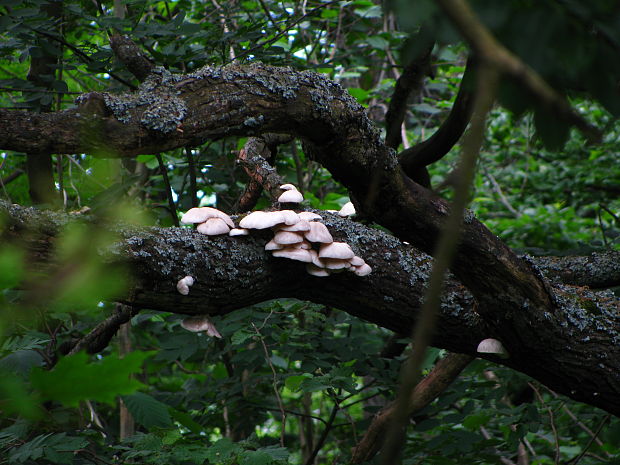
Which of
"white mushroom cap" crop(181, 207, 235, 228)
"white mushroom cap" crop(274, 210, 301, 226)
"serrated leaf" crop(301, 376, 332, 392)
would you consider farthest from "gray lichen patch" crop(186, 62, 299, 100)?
"serrated leaf" crop(301, 376, 332, 392)

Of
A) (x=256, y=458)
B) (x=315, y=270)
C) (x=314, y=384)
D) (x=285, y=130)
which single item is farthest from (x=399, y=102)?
(x=256, y=458)

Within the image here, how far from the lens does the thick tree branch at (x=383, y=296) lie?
1945mm

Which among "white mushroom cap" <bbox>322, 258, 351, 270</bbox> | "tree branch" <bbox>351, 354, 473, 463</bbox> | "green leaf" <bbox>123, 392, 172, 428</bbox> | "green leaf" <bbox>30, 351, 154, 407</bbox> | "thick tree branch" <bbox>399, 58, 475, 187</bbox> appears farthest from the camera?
"tree branch" <bbox>351, 354, 473, 463</bbox>

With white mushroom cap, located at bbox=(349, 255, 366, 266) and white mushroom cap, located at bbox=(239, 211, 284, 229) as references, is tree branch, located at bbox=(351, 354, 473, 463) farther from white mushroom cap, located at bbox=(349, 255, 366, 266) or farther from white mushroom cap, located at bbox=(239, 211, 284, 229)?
white mushroom cap, located at bbox=(239, 211, 284, 229)

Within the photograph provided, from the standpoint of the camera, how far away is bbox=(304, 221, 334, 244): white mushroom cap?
7.09 feet

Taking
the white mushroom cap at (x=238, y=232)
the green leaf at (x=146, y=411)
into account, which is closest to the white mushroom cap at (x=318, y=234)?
the white mushroom cap at (x=238, y=232)

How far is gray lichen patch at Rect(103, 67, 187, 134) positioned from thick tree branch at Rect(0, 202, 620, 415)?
403 mm

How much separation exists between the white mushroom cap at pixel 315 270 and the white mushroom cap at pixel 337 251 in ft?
0.20

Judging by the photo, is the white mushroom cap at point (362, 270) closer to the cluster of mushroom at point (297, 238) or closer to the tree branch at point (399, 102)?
the cluster of mushroom at point (297, 238)

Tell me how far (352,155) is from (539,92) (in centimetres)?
157

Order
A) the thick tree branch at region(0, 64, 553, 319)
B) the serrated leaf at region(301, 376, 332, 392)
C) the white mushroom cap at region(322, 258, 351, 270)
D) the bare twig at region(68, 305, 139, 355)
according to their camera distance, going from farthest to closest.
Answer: the bare twig at region(68, 305, 139, 355) → the serrated leaf at region(301, 376, 332, 392) → the white mushroom cap at region(322, 258, 351, 270) → the thick tree branch at region(0, 64, 553, 319)

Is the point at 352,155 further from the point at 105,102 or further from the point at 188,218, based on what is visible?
the point at 105,102

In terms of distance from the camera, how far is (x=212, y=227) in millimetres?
2137

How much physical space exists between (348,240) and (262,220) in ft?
1.31
